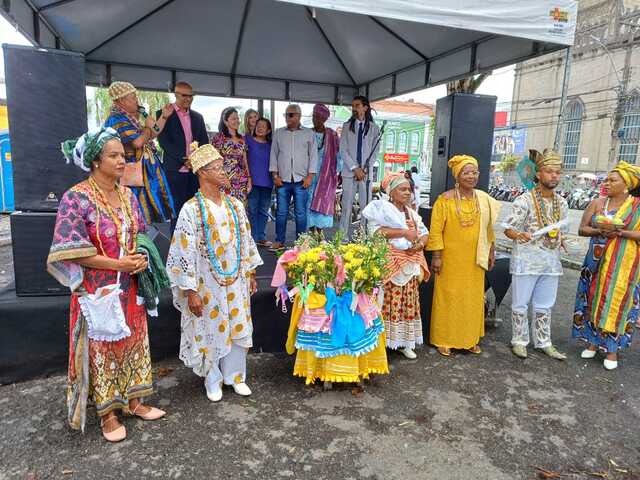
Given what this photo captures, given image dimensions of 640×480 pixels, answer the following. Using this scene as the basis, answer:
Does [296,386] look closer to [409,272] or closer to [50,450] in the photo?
[409,272]

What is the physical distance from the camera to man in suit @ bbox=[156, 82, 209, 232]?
14.5ft

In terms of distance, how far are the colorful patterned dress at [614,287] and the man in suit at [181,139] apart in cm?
386

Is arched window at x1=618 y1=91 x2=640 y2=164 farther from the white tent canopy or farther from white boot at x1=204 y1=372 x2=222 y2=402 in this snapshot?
white boot at x1=204 y1=372 x2=222 y2=402

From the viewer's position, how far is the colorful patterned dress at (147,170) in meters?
3.34

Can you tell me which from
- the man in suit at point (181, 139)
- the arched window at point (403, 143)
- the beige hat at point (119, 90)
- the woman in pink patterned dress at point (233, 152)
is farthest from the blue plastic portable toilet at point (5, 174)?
the arched window at point (403, 143)

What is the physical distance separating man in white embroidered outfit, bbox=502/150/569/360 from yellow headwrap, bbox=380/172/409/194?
1016 mm

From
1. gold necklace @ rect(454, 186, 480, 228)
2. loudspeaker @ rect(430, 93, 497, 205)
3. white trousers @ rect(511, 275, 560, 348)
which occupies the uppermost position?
loudspeaker @ rect(430, 93, 497, 205)

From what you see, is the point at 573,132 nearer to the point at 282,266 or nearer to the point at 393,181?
the point at 393,181

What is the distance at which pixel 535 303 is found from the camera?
381cm

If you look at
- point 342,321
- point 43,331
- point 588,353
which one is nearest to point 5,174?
point 43,331

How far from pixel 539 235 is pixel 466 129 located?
1326mm

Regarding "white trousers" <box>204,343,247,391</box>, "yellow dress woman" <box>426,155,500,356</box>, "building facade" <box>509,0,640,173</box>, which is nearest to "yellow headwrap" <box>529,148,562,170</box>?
"yellow dress woman" <box>426,155,500,356</box>

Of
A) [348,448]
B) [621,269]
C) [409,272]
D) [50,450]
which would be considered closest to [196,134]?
[409,272]

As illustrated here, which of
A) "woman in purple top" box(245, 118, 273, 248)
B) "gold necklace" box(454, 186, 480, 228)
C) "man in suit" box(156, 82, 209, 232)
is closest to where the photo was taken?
"gold necklace" box(454, 186, 480, 228)
